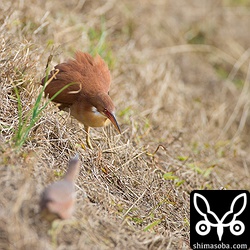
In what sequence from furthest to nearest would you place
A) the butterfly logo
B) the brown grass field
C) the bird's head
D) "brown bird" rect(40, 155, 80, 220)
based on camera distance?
the bird's head → the butterfly logo → the brown grass field → "brown bird" rect(40, 155, 80, 220)

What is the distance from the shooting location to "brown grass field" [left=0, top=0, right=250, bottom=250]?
9.99 ft

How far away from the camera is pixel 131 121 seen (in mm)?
4887

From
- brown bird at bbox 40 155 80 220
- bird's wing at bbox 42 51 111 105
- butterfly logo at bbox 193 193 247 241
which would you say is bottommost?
butterfly logo at bbox 193 193 247 241

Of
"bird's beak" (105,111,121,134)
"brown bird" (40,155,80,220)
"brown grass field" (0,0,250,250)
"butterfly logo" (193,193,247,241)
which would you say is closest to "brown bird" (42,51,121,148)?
"bird's beak" (105,111,121,134)

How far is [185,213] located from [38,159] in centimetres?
128

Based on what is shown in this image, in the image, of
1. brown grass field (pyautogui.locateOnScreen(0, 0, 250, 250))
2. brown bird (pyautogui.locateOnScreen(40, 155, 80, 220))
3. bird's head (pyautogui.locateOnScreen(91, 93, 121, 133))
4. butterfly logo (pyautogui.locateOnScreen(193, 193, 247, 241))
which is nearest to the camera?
brown bird (pyautogui.locateOnScreen(40, 155, 80, 220))

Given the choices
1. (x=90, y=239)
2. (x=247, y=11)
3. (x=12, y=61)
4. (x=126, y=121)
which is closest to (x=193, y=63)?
(x=247, y=11)

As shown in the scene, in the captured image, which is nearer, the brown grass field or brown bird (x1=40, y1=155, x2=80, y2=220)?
brown bird (x1=40, y1=155, x2=80, y2=220)

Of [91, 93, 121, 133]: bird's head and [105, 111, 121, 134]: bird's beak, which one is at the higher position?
[91, 93, 121, 133]: bird's head

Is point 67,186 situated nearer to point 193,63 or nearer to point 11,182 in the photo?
point 11,182

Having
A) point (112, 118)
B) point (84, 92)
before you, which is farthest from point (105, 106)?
point (84, 92)

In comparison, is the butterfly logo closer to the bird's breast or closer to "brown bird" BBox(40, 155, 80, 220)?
the bird's breast

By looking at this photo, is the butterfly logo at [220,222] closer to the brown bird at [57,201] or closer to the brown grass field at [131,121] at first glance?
the brown grass field at [131,121]

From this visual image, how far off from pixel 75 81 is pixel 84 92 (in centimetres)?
10
